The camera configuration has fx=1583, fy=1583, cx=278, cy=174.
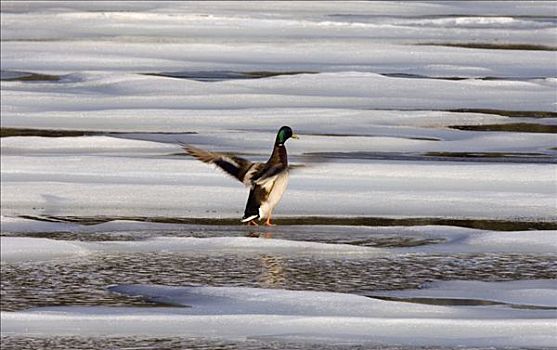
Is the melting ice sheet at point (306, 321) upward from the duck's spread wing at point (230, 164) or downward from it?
downward

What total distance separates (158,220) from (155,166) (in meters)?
0.93

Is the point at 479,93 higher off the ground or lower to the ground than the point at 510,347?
higher

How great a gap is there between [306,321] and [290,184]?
244 centimetres

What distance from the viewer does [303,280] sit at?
5.28 meters

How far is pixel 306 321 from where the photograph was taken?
4625mm

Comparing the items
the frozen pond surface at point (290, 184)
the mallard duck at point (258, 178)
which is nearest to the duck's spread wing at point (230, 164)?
the mallard duck at point (258, 178)

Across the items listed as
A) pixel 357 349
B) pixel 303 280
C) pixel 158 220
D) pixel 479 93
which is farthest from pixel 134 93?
pixel 357 349

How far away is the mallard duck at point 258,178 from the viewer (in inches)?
246

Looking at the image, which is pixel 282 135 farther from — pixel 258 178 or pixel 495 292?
pixel 495 292

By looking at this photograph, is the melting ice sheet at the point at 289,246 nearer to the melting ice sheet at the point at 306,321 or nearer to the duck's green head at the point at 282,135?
the duck's green head at the point at 282,135

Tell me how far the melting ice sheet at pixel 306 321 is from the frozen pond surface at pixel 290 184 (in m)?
0.01

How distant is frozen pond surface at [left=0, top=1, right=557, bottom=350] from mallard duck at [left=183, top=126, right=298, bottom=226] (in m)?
0.09

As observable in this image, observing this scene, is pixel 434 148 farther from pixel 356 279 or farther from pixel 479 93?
pixel 356 279

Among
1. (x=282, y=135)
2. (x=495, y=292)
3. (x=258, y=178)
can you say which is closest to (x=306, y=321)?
(x=495, y=292)
